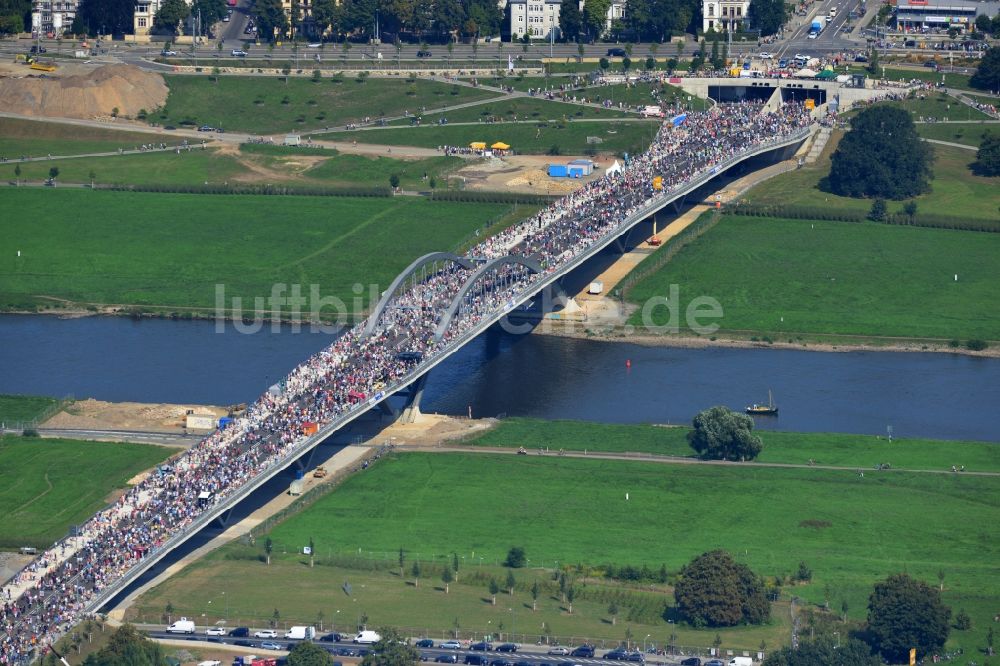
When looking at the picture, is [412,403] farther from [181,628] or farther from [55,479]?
[181,628]

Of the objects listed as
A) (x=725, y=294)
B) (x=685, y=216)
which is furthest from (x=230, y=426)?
(x=685, y=216)

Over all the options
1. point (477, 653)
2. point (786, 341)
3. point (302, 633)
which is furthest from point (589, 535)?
point (786, 341)

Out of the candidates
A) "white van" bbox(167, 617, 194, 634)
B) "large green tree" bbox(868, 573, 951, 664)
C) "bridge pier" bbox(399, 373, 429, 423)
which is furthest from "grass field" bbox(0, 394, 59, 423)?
"large green tree" bbox(868, 573, 951, 664)

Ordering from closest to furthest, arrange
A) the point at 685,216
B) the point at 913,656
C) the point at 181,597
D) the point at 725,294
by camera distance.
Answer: the point at 913,656 → the point at 181,597 → the point at 725,294 → the point at 685,216

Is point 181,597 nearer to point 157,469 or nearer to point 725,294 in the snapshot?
point 157,469

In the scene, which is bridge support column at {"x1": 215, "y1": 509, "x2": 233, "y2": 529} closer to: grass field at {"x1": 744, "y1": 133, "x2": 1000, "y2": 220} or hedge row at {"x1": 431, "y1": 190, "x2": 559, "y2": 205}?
hedge row at {"x1": 431, "y1": 190, "x2": 559, "y2": 205}

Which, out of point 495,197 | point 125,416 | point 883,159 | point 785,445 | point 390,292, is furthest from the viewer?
point 495,197
